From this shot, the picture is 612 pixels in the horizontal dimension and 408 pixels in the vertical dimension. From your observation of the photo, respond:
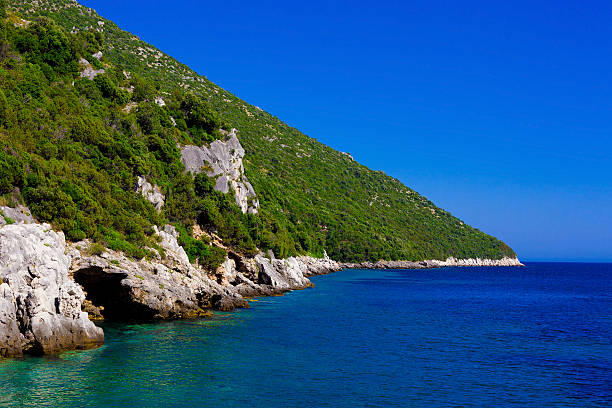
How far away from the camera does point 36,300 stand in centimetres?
2352

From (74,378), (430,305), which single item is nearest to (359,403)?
(74,378)

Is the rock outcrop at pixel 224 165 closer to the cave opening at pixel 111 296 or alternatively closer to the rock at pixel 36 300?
the cave opening at pixel 111 296

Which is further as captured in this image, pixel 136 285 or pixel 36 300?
pixel 136 285

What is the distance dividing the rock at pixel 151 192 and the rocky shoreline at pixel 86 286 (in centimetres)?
350

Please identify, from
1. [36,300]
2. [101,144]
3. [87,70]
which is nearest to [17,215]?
[36,300]

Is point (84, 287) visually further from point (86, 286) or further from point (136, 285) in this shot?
point (136, 285)

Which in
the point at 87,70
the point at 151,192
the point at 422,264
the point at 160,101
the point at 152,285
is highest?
the point at 87,70

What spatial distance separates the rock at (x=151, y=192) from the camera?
45750mm

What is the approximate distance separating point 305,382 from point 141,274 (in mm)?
18032

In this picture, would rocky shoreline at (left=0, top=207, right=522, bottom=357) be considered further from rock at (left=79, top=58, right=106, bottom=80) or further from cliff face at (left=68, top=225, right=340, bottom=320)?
rock at (left=79, top=58, right=106, bottom=80)

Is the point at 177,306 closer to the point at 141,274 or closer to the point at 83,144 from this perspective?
the point at 141,274

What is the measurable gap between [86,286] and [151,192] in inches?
617

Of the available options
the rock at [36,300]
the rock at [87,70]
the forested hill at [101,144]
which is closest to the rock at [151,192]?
the forested hill at [101,144]

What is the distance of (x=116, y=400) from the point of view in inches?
720
